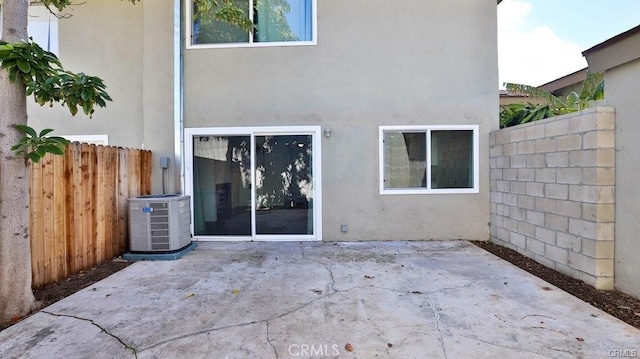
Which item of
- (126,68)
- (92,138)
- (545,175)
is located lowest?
(545,175)

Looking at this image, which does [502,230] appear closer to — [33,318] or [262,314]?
[262,314]

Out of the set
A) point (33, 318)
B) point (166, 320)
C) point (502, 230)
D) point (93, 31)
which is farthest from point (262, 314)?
point (93, 31)

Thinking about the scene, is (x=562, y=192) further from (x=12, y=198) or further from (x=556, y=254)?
(x=12, y=198)

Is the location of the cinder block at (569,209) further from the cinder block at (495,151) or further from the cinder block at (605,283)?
the cinder block at (495,151)

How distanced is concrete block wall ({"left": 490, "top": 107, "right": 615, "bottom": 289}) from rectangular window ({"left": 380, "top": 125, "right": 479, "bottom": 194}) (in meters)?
0.54

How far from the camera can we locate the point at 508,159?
551 centimetres

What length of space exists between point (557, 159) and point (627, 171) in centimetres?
88

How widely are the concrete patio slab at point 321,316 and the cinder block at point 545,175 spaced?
1360mm

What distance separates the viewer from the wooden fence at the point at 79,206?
388 centimetres

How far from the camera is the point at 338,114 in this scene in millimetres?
6129

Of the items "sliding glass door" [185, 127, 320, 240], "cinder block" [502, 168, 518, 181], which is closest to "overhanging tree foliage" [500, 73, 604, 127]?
"cinder block" [502, 168, 518, 181]

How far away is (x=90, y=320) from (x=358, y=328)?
2556mm

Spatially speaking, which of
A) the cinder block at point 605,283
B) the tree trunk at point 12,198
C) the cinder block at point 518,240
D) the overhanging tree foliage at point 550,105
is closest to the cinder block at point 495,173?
the cinder block at point 518,240

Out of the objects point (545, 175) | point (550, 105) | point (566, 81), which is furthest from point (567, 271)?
point (566, 81)
